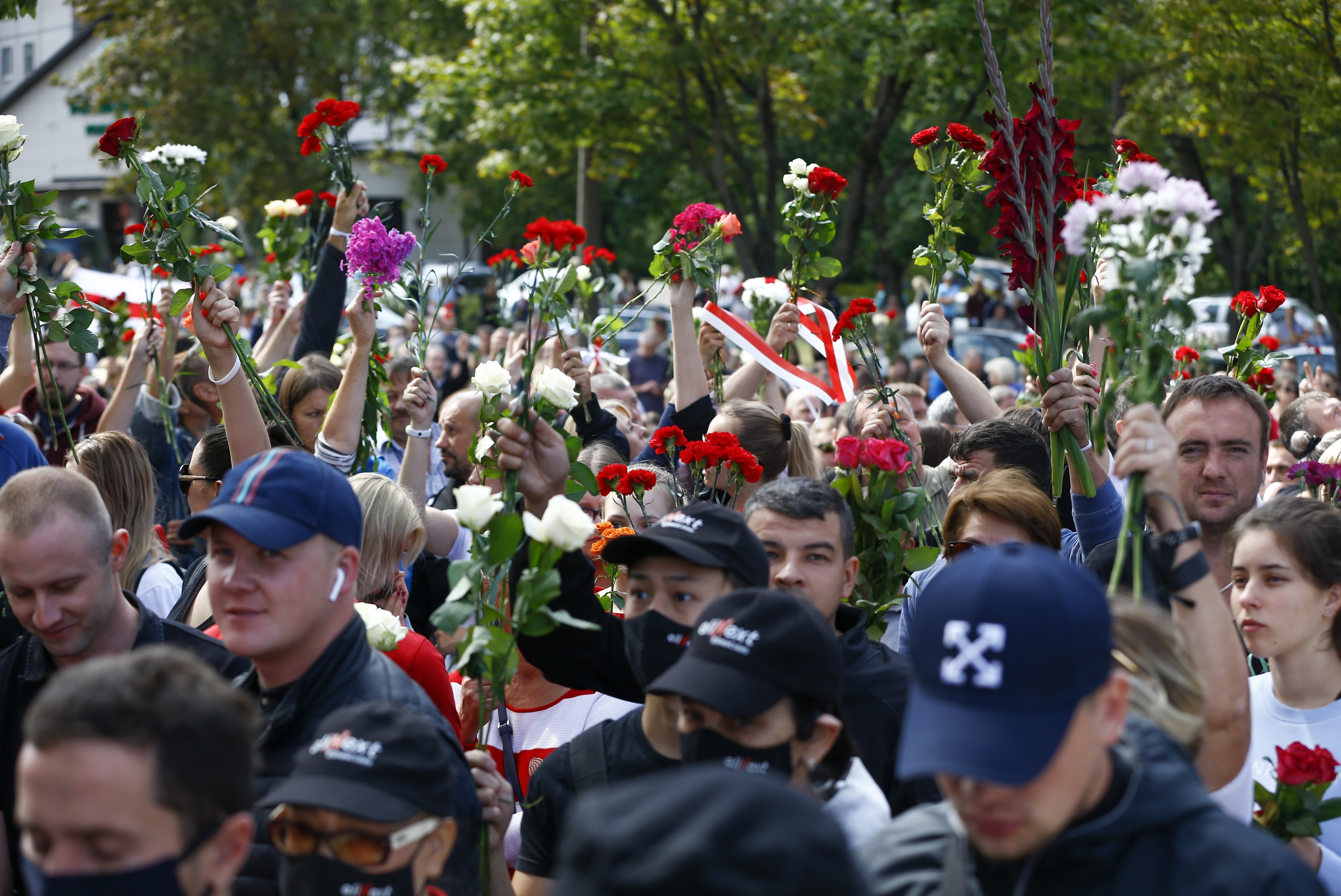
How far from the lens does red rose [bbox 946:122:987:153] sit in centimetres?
467

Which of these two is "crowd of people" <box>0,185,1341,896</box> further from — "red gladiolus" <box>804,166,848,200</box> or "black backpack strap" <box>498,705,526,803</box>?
"red gladiolus" <box>804,166,848,200</box>

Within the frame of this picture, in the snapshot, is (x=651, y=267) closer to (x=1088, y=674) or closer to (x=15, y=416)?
(x=15, y=416)

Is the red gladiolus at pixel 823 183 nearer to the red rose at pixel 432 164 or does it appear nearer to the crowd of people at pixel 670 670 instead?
the crowd of people at pixel 670 670

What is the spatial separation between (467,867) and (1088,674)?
136cm

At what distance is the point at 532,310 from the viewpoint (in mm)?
3131

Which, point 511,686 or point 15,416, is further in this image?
point 15,416

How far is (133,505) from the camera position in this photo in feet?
14.5

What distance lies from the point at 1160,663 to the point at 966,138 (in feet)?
9.61

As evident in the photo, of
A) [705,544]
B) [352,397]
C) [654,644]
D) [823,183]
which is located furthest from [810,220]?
[654,644]

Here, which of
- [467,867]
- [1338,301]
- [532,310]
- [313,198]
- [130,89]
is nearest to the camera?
[467,867]

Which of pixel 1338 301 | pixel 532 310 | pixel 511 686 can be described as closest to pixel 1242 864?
pixel 532 310

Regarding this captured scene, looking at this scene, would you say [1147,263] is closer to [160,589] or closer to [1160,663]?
[1160,663]

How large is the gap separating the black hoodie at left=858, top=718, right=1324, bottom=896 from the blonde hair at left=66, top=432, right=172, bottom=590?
10.5ft

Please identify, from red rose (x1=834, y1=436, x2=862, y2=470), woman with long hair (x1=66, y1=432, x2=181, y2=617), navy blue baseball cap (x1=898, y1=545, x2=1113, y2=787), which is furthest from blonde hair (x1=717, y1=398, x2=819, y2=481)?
navy blue baseball cap (x1=898, y1=545, x2=1113, y2=787)
